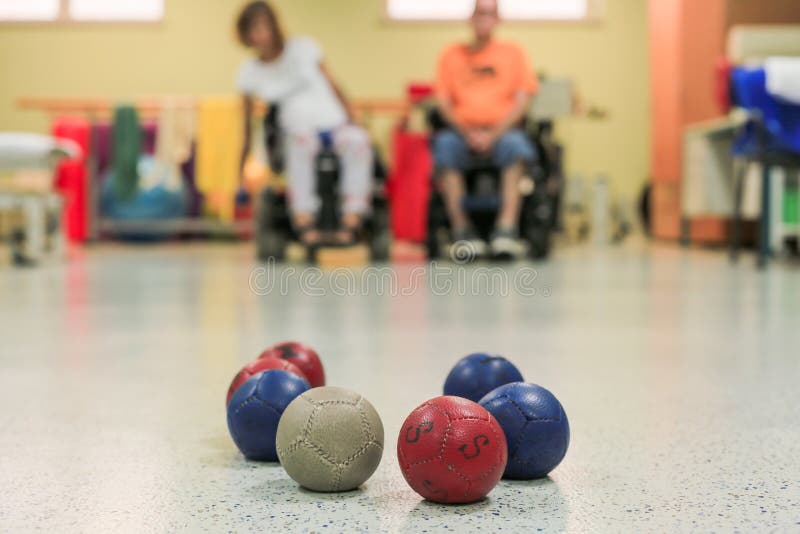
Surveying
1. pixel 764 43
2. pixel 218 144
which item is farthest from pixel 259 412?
pixel 218 144

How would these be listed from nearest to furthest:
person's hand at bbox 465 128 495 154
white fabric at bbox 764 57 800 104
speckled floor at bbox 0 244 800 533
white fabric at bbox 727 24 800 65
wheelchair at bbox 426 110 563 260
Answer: speckled floor at bbox 0 244 800 533 → white fabric at bbox 764 57 800 104 → person's hand at bbox 465 128 495 154 → wheelchair at bbox 426 110 563 260 → white fabric at bbox 727 24 800 65

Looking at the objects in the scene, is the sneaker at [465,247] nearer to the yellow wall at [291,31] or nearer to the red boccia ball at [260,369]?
the red boccia ball at [260,369]

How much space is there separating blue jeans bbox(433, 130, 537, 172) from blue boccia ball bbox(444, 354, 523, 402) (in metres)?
3.29

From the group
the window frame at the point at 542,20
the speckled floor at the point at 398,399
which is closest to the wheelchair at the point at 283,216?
the speckled floor at the point at 398,399

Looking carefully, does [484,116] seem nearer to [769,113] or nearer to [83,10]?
[769,113]

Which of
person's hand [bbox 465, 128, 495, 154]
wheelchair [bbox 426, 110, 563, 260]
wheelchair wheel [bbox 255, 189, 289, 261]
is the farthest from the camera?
wheelchair wheel [bbox 255, 189, 289, 261]

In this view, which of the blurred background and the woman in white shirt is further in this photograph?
the blurred background

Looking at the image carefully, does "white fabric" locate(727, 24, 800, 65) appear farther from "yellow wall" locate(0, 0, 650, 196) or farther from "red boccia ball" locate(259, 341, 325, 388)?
"red boccia ball" locate(259, 341, 325, 388)

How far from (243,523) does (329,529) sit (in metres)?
0.08

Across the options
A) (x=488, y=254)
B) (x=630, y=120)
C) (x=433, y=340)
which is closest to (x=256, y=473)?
(x=433, y=340)

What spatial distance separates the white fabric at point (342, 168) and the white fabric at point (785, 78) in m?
1.78

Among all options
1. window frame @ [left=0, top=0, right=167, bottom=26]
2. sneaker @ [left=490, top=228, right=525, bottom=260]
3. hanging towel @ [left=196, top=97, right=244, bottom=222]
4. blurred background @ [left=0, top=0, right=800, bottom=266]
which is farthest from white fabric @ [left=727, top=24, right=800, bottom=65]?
window frame @ [left=0, top=0, right=167, bottom=26]

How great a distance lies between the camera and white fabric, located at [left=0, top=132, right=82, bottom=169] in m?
4.32

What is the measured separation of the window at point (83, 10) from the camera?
884 centimetres
